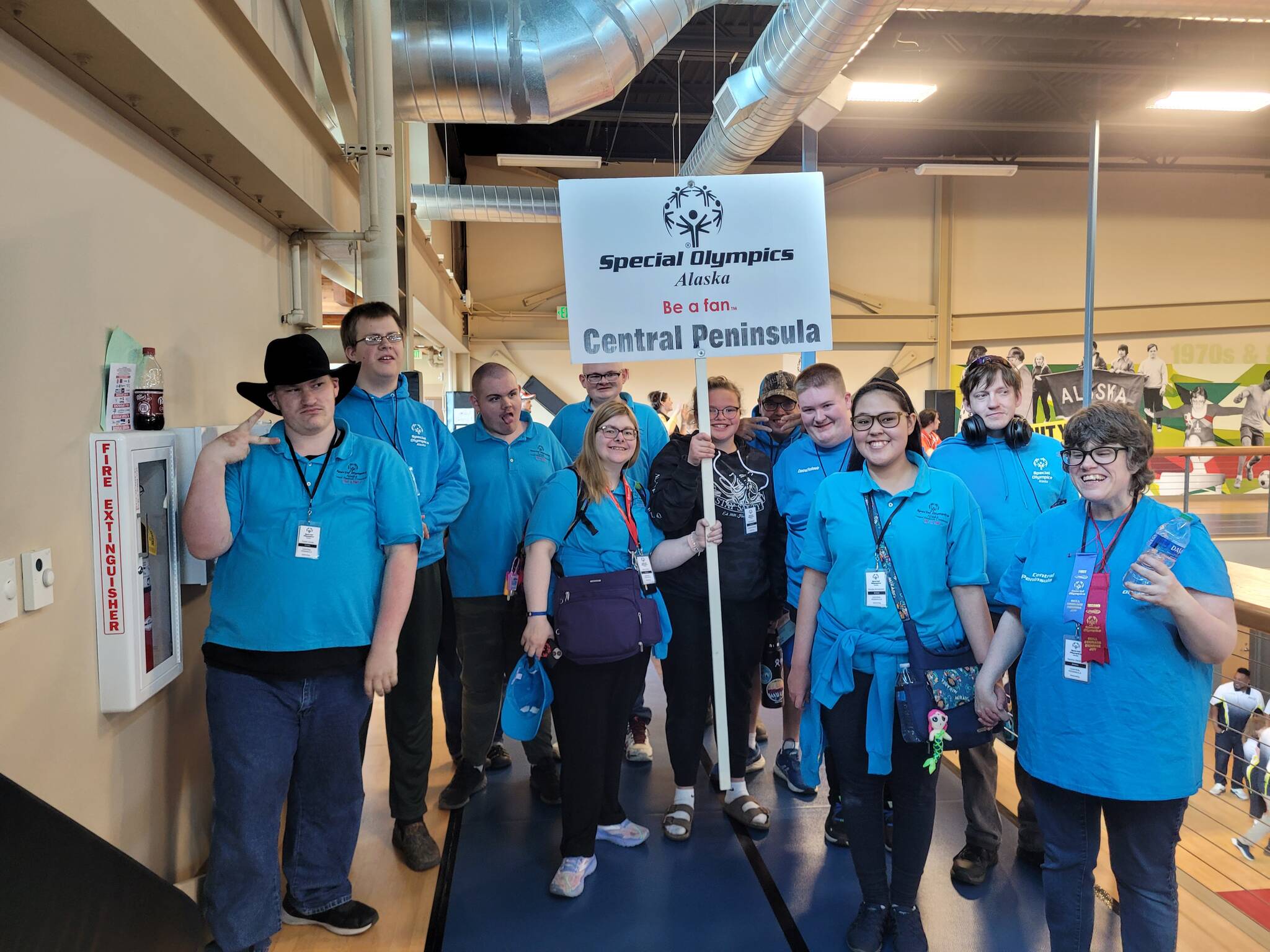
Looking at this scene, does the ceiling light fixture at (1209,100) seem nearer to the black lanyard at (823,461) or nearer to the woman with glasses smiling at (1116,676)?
the black lanyard at (823,461)

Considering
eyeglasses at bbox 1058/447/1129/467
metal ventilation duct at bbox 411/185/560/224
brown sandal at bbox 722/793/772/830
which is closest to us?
eyeglasses at bbox 1058/447/1129/467

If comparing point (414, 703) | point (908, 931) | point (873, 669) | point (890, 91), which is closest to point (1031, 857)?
point (908, 931)

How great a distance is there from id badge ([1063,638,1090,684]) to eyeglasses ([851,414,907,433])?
63 cm

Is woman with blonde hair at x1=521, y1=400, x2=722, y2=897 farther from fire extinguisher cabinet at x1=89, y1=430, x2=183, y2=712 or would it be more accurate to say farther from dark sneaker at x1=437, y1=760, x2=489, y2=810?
fire extinguisher cabinet at x1=89, y1=430, x2=183, y2=712

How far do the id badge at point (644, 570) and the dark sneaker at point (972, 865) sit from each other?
1.28m

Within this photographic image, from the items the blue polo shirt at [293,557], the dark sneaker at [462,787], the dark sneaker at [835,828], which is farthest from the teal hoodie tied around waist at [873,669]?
the dark sneaker at [462,787]

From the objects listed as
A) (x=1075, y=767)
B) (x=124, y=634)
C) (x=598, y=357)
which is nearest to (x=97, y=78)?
(x=124, y=634)

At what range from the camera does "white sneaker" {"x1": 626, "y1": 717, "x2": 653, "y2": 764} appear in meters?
3.37

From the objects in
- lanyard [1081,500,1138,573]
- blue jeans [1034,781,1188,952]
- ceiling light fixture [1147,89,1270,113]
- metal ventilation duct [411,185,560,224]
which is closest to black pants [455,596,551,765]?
blue jeans [1034,781,1188,952]

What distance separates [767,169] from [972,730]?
444 inches

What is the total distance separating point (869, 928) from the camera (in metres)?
2.10

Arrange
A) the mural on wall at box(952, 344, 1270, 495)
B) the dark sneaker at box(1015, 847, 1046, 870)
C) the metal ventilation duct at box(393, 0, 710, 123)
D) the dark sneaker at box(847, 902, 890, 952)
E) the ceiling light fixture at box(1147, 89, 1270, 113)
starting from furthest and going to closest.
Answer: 1. the mural on wall at box(952, 344, 1270, 495)
2. the ceiling light fixture at box(1147, 89, 1270, 113)
3. the metal ventilation duct at box(393, 0, 710, 123)
4. the dark sneaker at box(1015, 847, 1046, 870)
5. the dark sneaker at box(847, 902, 890, 952)

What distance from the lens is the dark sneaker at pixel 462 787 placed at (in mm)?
3000

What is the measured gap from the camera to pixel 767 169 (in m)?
11.9
